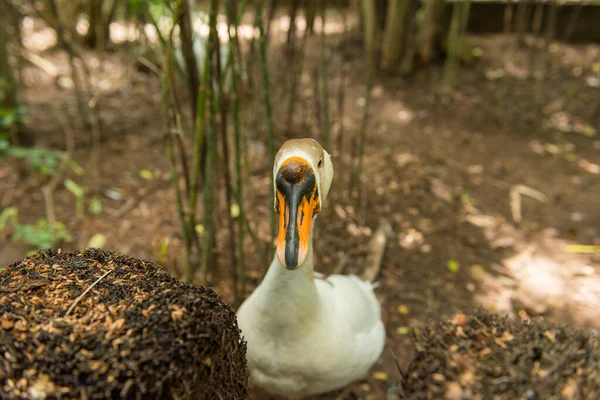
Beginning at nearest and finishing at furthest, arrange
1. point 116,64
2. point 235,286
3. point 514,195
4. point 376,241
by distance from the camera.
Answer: point 235,286 → point 376,241 → point 514,195 → point 116,64

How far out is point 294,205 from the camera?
1.54 meters

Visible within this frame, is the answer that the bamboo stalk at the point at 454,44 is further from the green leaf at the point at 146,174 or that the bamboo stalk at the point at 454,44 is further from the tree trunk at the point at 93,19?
the tree trunk at the point at 93,19

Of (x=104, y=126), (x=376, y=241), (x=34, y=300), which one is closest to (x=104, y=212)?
(x=104, y=126)

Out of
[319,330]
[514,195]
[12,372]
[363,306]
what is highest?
[12,372]

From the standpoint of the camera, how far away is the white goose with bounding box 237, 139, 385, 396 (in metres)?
1.55

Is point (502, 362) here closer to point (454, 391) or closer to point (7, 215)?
point (454, 391)

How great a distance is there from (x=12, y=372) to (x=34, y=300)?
7.8 inches

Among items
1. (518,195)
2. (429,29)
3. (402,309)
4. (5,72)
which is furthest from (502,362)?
(429,29)

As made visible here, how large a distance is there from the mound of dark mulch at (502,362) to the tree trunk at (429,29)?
531 centimetres

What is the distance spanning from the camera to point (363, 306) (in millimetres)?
2555

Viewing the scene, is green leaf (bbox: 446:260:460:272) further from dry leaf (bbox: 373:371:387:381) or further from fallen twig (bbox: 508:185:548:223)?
dry leaf (bbox: 373:371:387:381)

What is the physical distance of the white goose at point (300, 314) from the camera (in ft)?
5.09

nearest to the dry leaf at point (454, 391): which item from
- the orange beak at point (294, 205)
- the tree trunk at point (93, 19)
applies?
the orange beak at point (294, 205)

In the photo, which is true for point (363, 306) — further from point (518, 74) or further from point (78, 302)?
point (518, 74)
